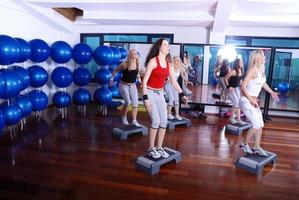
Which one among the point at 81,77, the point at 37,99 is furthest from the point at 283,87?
the point at 37,99

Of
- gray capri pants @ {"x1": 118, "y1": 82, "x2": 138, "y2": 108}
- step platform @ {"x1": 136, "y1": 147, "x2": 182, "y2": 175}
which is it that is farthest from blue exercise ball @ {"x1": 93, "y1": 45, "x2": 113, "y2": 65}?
step platform @ {"x1": 136, "y1": 147, "x2": 182, "y2": 175}

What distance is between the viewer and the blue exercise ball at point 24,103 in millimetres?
4170

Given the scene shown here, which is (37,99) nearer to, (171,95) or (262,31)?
(171,95)

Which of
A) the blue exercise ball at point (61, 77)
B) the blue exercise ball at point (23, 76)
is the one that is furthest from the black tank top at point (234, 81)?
the blue exercise ball at point (23, 76)

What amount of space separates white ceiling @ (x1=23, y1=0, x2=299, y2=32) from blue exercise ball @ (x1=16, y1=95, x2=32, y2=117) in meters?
1.83

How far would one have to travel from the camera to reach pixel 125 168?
3121 millimetres

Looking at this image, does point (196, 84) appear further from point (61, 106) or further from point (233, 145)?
point (61, 106)

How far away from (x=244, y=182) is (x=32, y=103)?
368 centimetres

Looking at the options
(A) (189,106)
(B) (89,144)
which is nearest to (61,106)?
(B) (89,144)

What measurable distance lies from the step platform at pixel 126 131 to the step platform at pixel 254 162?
1713mm

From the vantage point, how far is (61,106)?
541 centimetres

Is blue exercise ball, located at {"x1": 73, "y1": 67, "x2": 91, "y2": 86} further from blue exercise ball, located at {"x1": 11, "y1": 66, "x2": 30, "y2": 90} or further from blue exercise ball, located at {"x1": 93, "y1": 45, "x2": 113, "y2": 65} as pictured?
blue exercise ball, located at {"x1": 11, "y1": 66, "x2": 30, "y2": 90}

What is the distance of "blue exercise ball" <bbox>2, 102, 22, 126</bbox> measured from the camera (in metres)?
3.82

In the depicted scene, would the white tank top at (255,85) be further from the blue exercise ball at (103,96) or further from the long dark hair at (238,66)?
the blue exercise ball at (103,96)
